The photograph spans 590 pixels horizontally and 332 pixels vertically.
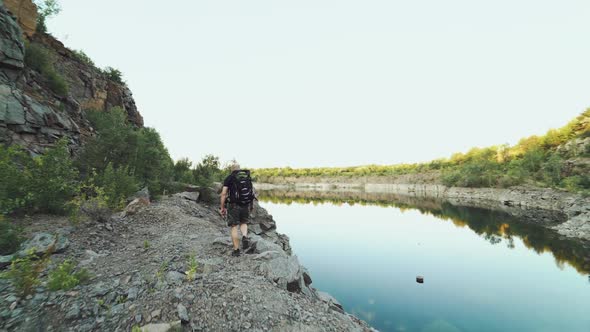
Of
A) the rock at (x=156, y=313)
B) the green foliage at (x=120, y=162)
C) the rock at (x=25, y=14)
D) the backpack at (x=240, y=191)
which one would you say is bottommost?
the rock at (x=156, y=313)

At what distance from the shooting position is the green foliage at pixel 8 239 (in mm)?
4484

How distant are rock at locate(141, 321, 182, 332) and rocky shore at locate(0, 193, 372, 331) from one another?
0.04 ft

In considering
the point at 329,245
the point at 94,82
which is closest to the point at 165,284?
the point at 329,245

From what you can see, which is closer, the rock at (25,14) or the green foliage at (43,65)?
the green foliage at (43,65)

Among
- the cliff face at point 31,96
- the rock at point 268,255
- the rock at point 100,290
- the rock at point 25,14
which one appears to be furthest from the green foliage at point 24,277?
the rock at point 25,14

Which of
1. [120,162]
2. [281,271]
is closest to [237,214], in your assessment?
[281,271]

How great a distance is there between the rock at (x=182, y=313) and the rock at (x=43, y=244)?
2982 mm

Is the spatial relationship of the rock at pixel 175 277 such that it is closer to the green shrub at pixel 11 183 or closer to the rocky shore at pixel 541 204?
the green shrub at pixel 11 183

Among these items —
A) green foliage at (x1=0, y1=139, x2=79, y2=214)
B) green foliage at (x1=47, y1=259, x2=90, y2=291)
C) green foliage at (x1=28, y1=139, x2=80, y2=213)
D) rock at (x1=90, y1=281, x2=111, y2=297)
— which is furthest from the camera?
green foliage at (x1=28, y1=139, x2=80, y2=213)

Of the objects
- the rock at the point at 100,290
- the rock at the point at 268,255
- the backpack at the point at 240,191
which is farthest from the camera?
the backpack at the point at 240,191

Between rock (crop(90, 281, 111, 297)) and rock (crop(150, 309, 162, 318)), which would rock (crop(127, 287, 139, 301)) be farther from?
rock (crop(150, 309, 162, 318))

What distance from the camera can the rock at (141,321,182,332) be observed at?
3.18 metres

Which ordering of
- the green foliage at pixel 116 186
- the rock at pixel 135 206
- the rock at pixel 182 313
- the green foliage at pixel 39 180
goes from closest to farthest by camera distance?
1. the rock at pixel 182 313
2. the green foliage at pixel 39 180
3. the green foliage at pixel 116 186
4. the rock at pixel 135 206

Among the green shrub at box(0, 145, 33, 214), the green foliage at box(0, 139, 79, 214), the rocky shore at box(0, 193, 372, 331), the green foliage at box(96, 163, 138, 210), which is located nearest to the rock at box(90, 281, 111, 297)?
the rocky shore at box(0, 193, 372, 331)
